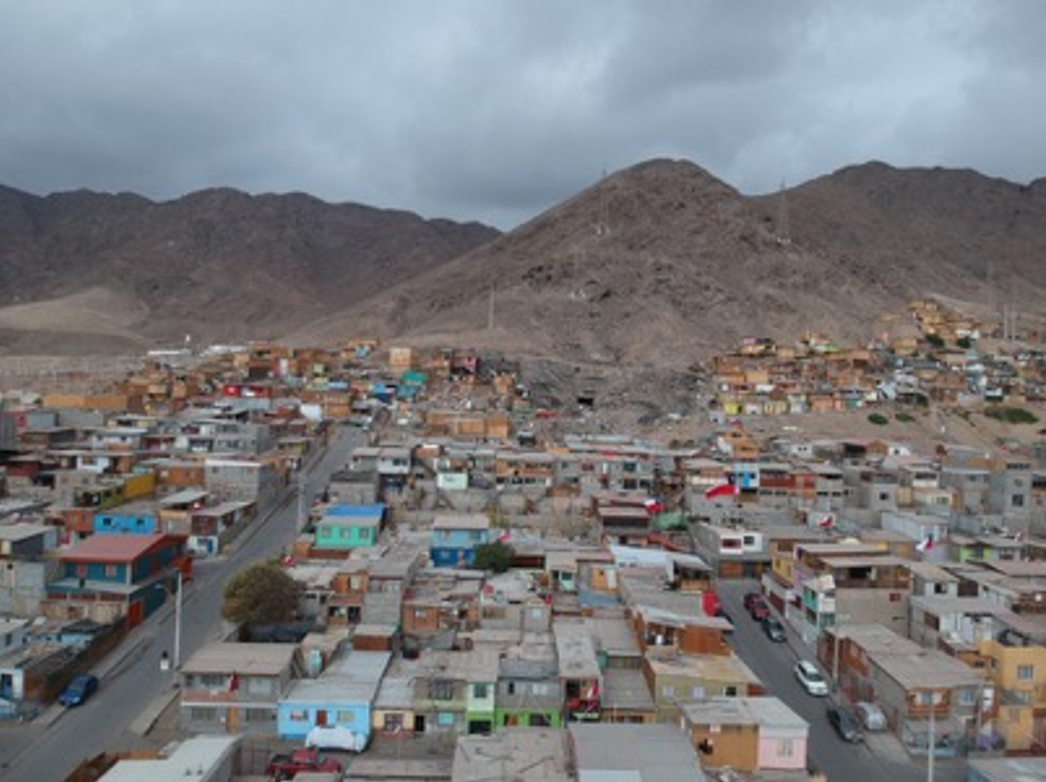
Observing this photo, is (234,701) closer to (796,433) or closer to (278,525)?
(278,525)

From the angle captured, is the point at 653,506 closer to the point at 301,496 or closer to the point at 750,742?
the point at 301,496

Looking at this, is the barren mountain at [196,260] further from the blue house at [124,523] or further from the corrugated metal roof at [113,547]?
the corrugated metal roof at [113,547]

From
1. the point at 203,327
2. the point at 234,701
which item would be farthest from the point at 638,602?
the point at 203,327

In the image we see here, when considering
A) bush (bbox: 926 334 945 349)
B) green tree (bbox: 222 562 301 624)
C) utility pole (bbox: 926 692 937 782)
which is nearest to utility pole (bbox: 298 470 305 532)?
green tree (bbox: 222 562 301 624)

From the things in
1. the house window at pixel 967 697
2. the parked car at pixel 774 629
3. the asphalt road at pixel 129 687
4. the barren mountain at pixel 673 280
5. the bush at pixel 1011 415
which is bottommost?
the asphalt road at pixel 129 687

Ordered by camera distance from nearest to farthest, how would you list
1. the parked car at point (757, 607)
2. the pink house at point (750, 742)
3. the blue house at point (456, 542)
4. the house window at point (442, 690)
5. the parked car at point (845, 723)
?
the pink house at point (750, 742) → the house window at point (442, 690) → the parked car at point (845, 723) → the parked car at point (757, 607) → the blue house at point (456, 542)

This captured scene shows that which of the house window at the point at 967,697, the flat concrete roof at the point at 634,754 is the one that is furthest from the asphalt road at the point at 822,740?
the flat concrete roof at the point at 634,754

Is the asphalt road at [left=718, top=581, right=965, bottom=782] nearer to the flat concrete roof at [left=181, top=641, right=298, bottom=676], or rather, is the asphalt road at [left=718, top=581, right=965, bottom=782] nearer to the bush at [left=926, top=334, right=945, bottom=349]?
the flat concrete roof at [left=181, top=641, right=298, bottom=676]
